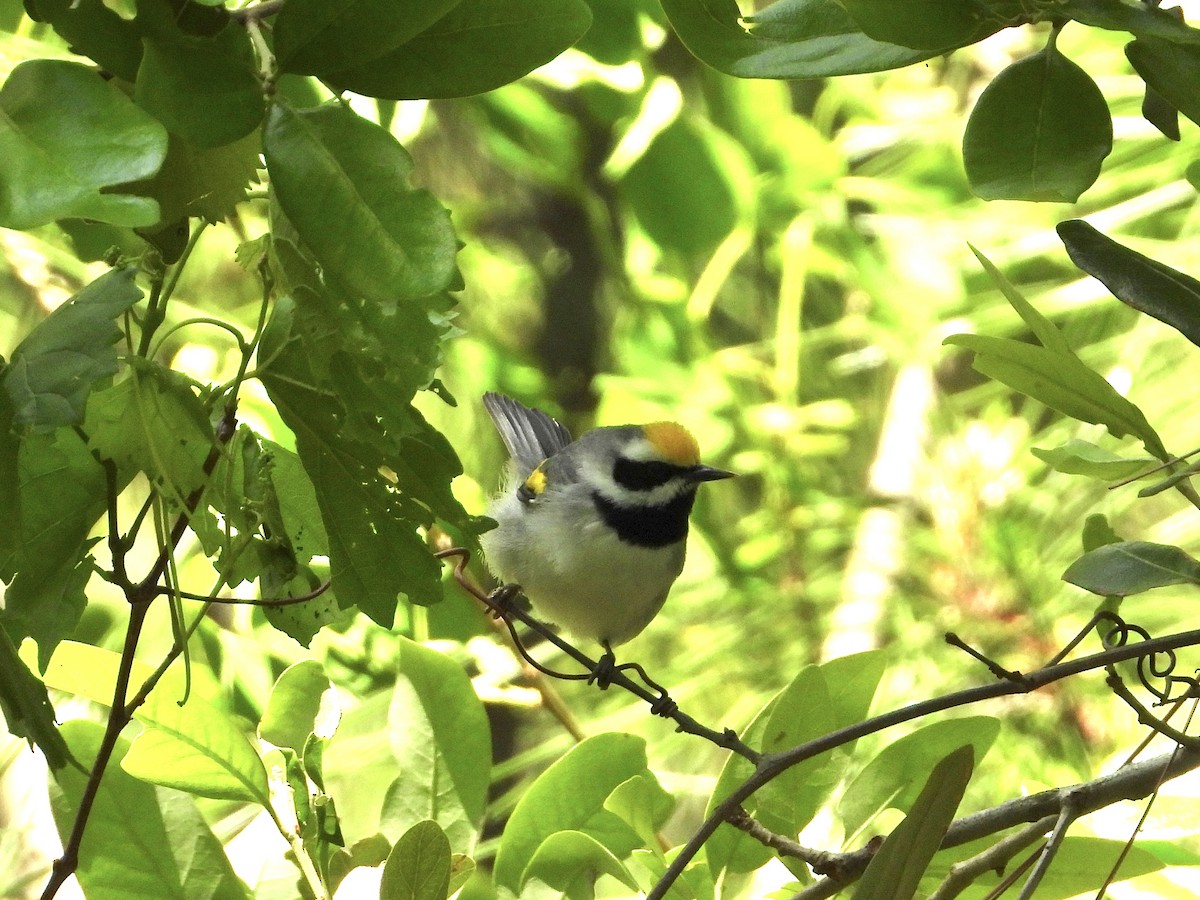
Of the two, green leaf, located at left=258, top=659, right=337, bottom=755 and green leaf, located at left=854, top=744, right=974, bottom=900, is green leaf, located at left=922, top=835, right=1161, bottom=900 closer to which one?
green leaf, located at left=854, top=744, right=974, bottom=900

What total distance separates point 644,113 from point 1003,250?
1.90 feet

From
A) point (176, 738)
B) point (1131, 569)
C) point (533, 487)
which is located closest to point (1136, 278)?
point (1131, 569)

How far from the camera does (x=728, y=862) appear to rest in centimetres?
85

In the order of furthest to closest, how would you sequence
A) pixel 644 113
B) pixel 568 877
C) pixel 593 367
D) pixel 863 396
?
1. pixel 593 367
2. pixel 863 396
3. pixel 644 113
4. pixel 568 877

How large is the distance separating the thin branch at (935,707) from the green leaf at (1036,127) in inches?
9.2

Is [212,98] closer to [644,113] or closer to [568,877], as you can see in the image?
Answer: [568,877]

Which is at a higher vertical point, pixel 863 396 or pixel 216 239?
pixel 216 239

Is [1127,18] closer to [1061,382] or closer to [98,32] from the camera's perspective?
[1061,382]

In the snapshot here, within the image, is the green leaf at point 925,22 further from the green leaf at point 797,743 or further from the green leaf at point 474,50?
the green leaf at point 797,743

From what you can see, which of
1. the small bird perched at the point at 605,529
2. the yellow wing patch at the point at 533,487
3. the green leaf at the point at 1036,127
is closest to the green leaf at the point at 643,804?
the green leaf at the point at 1036,127

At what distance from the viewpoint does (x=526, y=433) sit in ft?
6.93

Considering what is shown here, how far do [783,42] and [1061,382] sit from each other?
25 centimetres

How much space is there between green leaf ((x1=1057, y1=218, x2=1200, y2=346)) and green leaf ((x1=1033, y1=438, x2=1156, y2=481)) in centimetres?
9

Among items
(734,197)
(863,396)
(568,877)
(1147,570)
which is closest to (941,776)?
(1147,570)
